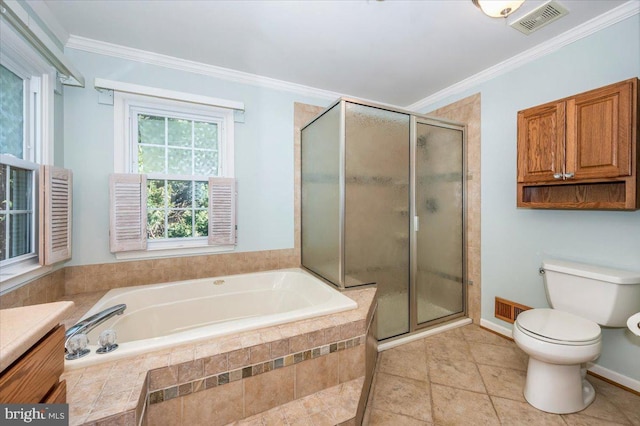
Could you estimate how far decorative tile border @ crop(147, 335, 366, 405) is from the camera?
3.62 ft

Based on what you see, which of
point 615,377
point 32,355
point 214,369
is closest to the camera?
point 32,355

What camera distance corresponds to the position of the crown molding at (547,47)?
1675 mm

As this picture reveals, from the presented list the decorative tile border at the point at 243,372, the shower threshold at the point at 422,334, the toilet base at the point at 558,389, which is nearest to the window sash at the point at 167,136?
the decorative tile border at the point at 243,372

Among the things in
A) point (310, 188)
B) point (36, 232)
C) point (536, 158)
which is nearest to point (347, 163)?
point (310, 188)

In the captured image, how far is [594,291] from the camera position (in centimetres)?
165

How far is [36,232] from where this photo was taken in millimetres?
1690

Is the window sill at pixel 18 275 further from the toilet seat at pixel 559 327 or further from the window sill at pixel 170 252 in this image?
the toilet seat at pixel 559 327

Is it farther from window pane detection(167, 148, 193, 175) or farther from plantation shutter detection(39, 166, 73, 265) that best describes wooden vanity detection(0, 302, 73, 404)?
window pane detection(167, 148, 193, 175)

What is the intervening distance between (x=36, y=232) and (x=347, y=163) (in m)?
2.08

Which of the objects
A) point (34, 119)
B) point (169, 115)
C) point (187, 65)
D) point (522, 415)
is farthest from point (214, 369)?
point (187, 65)

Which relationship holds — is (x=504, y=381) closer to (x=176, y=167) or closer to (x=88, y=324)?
(x=88, y=324)

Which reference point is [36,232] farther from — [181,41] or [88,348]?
[181,41]

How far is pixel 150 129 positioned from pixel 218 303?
1562 millimetres

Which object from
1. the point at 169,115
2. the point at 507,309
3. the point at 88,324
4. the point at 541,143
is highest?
the point at 169,115
